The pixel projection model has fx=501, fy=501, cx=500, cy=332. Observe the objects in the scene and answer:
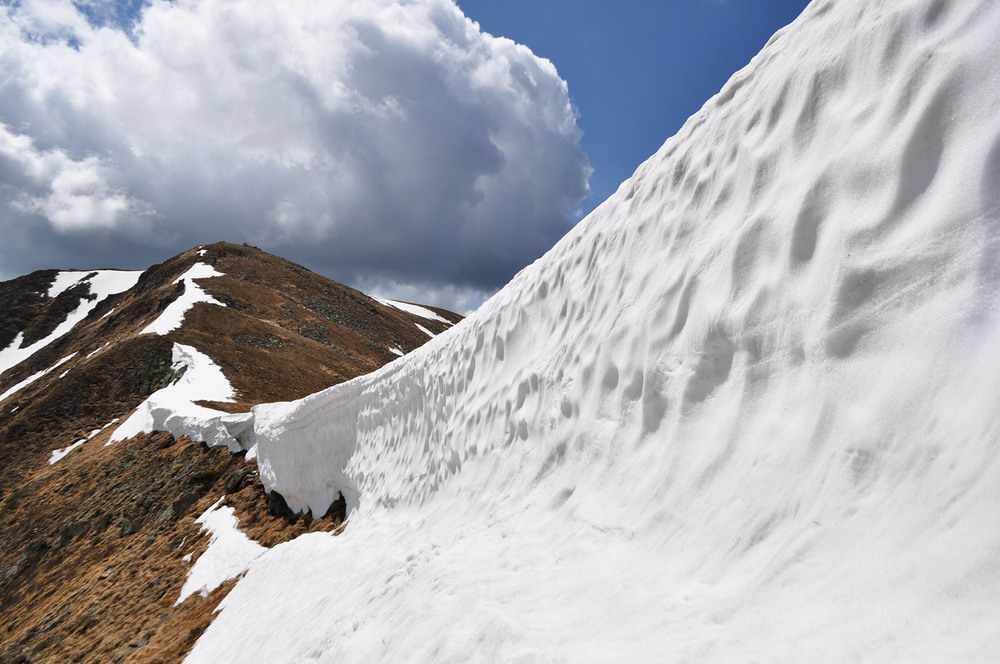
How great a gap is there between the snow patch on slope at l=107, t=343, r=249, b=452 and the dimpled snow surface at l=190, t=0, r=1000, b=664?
9371mm

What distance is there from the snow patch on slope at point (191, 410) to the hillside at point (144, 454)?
0.48 ft

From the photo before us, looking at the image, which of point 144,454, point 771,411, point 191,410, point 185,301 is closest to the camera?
point 771,411

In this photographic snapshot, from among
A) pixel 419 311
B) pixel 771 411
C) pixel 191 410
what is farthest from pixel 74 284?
pixel 771 411

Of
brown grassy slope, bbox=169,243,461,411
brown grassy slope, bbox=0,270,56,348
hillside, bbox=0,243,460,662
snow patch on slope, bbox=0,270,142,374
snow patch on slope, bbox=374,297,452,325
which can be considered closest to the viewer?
hillside, bbox=0,243,460,662

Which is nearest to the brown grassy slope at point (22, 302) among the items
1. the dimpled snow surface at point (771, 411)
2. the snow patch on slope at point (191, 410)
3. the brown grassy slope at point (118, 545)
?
the snow patch on slope at point (191, 410)

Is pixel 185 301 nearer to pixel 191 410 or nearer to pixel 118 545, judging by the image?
pixel 191 410

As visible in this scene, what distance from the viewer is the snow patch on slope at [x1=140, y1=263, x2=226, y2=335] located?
29103 millimetres

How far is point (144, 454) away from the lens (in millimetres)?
15445

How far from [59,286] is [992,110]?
91564mm

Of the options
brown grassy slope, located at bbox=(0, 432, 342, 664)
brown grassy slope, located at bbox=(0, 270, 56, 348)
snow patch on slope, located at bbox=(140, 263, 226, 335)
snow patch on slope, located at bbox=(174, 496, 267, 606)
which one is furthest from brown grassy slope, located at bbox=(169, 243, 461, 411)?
brown grassy slope, located at bbox=(0, 270, 56, 348)

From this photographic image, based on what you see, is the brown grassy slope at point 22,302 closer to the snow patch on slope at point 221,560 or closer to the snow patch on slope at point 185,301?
the snow patch on slope at point 185,301

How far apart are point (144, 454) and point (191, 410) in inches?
71.3

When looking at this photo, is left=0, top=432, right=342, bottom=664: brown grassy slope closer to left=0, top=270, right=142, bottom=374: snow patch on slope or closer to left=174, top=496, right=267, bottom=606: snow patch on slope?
left=174, top=496, right=267, bottom=606: snow patch on slope

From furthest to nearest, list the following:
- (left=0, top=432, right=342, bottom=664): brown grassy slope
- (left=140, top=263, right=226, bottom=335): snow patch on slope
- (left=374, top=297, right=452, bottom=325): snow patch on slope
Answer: (left=374, top=297, right=452, bottom=325): snow patch on slope → (left=140, top=263, right=226, bottom=335): snow patch on slope → (left=0, top=432, right=342, bottom=664): brown grassy slope
